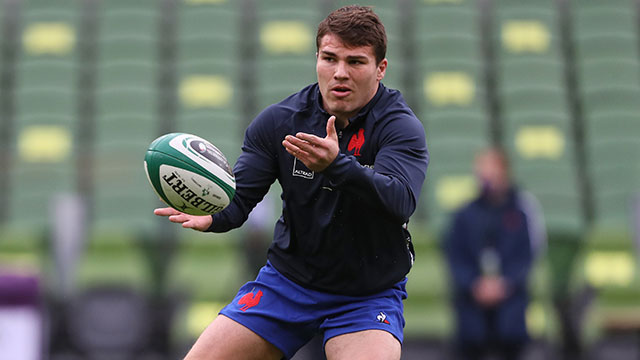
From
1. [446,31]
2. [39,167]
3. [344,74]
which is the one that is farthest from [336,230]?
[446,31]

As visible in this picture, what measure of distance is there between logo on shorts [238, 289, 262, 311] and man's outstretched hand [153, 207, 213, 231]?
1.20 feet

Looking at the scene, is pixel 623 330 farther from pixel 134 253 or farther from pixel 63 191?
pixel 63 191

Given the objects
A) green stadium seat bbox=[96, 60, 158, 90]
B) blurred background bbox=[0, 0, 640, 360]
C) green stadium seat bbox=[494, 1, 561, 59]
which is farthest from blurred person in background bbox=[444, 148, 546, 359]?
green stadium seat bbox=[96, 60, 158, 90]

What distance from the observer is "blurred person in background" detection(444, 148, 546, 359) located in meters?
7.54

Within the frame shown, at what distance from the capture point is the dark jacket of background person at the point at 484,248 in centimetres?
757

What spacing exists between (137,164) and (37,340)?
3914mm

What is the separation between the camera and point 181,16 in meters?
12.9

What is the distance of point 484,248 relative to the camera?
768 centimetres

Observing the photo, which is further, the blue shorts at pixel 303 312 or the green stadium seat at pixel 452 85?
the green stadium seat at pixel 452 85

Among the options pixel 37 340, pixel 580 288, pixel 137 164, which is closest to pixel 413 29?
pixel 137 164

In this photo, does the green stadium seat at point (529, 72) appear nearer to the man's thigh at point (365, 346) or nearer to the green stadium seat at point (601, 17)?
the green stadium seat at point (601, 17)

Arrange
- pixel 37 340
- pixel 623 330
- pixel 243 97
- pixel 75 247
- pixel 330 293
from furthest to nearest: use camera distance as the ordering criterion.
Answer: pixel 243 97
pixel 75 247
pixel 623 330
pixel 37 340
pixel 330 293

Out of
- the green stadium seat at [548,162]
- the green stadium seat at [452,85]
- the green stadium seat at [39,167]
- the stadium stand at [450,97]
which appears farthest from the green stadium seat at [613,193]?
the green stadium seat at [39,167]

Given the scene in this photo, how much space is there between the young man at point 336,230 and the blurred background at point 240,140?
3921 mm
